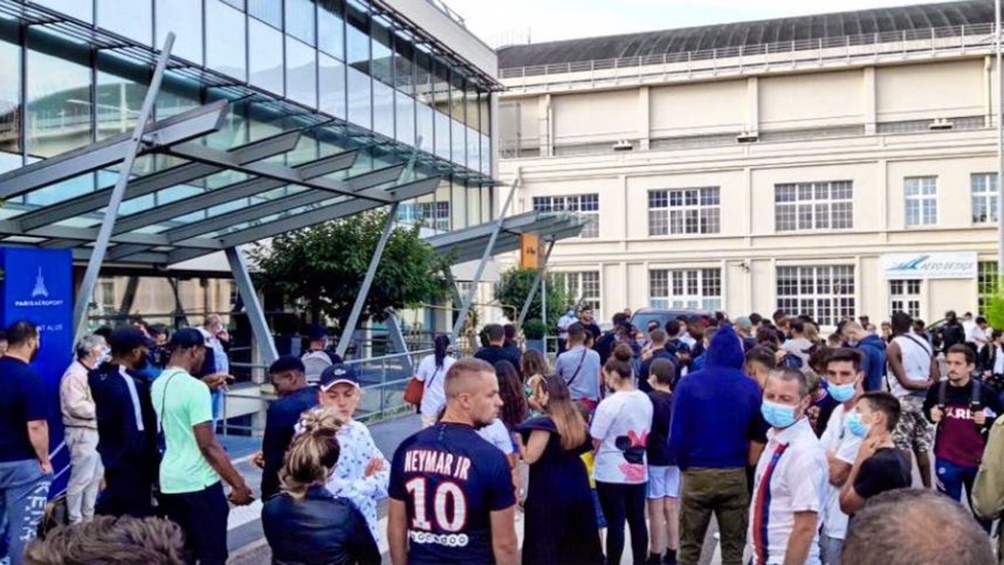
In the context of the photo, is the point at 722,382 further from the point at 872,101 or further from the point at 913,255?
the point at 872,101

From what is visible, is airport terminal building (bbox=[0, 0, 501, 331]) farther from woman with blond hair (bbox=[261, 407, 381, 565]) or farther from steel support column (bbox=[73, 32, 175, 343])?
woman with blond hair (bbox=[261, 407, 381, 565])

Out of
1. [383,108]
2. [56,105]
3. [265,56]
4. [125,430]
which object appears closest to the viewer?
[125,430]

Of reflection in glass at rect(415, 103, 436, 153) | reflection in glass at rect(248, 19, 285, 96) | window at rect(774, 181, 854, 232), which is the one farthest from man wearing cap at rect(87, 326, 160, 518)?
window at rect(774, 181, 854, 232)

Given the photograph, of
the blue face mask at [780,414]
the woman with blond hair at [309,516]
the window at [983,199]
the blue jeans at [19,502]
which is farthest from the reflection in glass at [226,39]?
the window at [983,199]

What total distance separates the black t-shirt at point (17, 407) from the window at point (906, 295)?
134 ft

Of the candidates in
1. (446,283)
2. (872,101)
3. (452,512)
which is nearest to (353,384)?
(452,512)

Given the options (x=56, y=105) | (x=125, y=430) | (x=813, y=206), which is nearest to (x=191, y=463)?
(x=125, y=430)

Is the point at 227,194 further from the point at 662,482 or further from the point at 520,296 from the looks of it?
the point at 520,296

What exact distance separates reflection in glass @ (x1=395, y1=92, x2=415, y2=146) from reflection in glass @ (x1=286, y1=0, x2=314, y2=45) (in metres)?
4.21

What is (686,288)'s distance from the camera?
4534 centimetres

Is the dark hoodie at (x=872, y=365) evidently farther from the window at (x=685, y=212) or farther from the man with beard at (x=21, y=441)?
the window at (x=685, y=212)

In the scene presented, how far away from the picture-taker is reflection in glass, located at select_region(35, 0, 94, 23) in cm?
1270

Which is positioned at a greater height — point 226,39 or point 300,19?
point 300,19

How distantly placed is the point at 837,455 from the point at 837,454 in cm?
2
